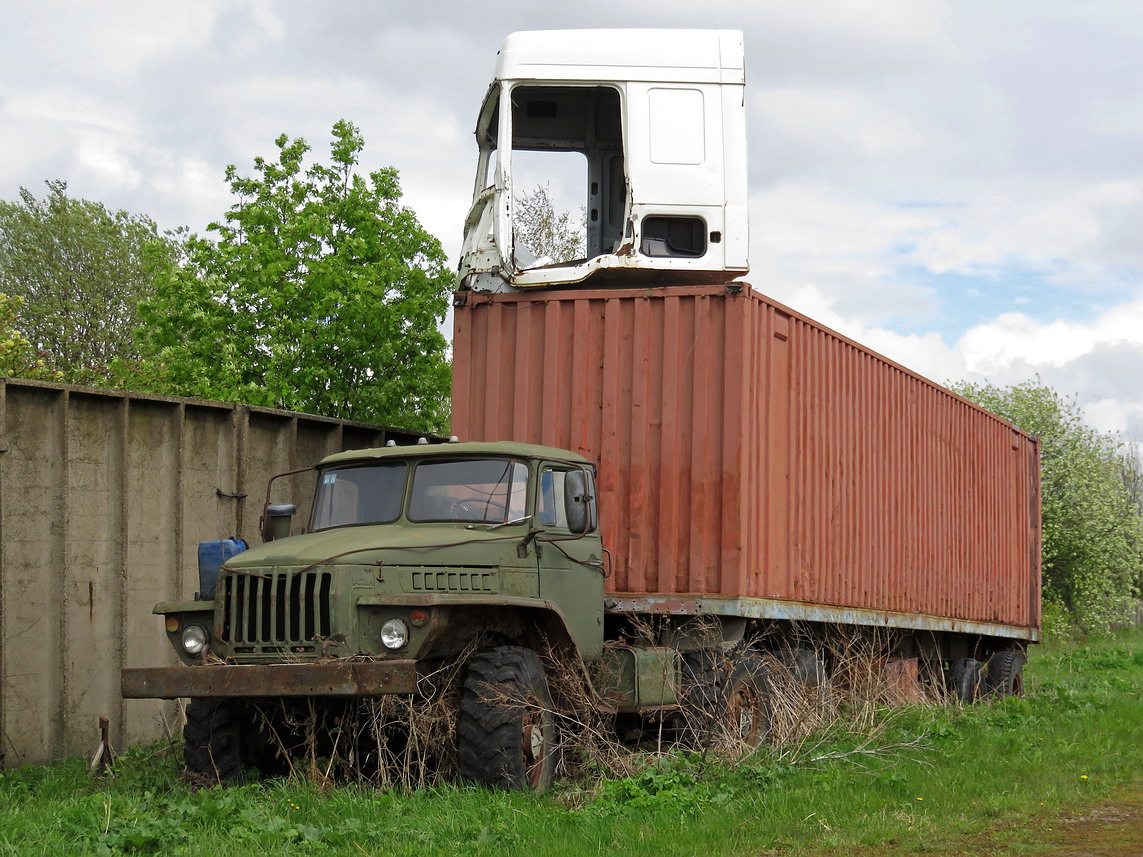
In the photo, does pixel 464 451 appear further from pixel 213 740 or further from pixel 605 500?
pixel 213 740

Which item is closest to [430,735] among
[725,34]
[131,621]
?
[131,621]

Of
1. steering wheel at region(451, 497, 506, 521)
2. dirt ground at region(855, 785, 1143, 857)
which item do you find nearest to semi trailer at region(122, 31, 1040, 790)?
steering wheel at region(451, 497, 506, 521)

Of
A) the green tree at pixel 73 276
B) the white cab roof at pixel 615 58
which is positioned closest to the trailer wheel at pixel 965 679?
the white cab roof at pixel 615 58

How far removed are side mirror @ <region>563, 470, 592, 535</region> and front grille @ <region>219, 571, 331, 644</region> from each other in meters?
1.81

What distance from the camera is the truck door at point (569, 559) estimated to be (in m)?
8.55

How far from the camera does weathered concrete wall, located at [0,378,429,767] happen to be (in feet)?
32.0

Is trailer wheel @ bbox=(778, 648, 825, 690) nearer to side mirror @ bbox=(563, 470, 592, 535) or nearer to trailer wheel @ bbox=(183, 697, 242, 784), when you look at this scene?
side mirror @ bbox=(563, 470, 592, 535)

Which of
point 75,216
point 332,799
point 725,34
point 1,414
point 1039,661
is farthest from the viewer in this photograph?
point 75,216

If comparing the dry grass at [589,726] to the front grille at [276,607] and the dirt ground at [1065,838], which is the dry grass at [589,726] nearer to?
the front grille at [276,607]

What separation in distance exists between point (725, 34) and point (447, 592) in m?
5.96

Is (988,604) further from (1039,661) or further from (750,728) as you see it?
(1039,661)

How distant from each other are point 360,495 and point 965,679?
379 inches

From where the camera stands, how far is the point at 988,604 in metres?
16.0

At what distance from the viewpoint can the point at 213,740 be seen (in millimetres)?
8047
